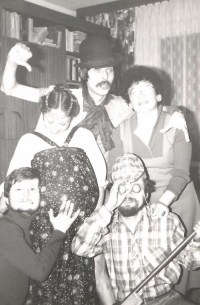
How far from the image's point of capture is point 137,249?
117 cm

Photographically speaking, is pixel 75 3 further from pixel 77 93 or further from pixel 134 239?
pixel 134 239

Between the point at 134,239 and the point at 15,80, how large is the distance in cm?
59

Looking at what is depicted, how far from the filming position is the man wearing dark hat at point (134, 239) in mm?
1089

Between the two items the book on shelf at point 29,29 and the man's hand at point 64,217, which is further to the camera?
the book on shelf at point 29,29

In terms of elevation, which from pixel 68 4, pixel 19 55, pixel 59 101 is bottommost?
pixel 59 101

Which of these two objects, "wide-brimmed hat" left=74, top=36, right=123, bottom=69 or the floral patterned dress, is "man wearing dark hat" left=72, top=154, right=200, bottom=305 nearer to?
the floral patterned dress

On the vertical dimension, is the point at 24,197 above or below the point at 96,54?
below

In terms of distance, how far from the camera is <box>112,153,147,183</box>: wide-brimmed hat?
111 centimetres

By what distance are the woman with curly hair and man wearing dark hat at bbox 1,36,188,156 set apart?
0.13ft

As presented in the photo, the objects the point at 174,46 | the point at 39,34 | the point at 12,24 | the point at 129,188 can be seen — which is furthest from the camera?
the point at 174,46

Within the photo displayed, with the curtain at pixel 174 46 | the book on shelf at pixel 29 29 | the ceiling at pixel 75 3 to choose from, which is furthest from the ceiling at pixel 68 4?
the book on shelf at pixel 29 29

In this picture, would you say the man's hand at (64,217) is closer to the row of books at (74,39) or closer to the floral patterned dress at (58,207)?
the floral patterned dress at (58,207)

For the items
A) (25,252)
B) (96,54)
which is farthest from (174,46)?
(25,252)

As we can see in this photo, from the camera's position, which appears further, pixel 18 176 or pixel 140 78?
pixel 140 78
